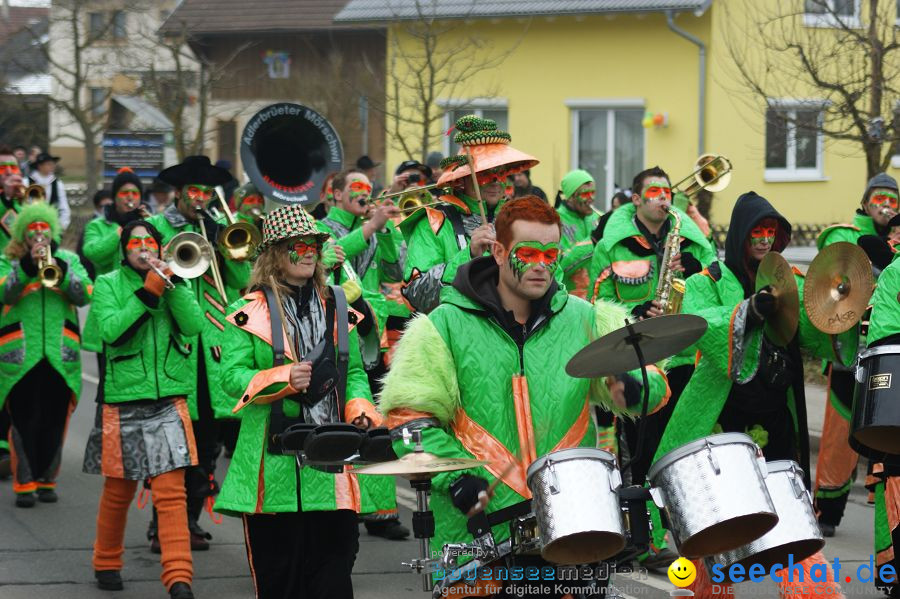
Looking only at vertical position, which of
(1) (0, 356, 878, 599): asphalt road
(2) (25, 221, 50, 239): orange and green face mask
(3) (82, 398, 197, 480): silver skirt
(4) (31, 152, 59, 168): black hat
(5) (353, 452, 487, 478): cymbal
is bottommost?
(1) (0, 356, 878, 599): asphalt road

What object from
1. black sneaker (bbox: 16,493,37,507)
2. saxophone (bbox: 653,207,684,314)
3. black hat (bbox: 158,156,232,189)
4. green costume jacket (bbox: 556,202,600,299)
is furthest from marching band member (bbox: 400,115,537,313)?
black sneaker (bbox: 16,493,37,507)

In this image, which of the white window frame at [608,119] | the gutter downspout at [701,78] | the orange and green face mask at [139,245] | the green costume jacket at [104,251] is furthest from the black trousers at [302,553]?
the white window frame at [608,119]

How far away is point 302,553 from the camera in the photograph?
5746 millimetres

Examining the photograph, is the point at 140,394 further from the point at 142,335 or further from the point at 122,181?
the point at 122,181

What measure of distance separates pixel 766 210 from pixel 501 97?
21.3 m

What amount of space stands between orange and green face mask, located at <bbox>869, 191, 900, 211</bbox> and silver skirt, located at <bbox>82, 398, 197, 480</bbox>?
4787 mm

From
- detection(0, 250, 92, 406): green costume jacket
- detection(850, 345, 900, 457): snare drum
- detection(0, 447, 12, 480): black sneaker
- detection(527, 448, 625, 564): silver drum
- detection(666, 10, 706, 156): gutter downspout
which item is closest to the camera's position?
detection(527, 448, 625, 564): silver drum

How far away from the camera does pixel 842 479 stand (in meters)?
8.23

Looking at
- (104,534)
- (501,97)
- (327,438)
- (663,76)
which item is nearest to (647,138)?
(663,76)

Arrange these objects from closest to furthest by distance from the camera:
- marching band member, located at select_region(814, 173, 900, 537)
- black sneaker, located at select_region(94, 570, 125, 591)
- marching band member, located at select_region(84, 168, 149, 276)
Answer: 1. black sneaker, located at select_region(94, 570, 125, 591)
2. marching band member, located at select_region(814, 173, 900, 537)
3. marching band member, located at select_region(84, 168, 149, 276)

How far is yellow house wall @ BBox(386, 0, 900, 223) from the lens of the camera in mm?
25359

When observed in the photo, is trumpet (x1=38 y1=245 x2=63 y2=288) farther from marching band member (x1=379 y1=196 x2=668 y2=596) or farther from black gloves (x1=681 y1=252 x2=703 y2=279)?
marching band member (x1=379 y1=196 x2=668 y2=596)

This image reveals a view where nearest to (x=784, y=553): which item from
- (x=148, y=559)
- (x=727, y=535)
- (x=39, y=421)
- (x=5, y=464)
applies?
(x=727, y=535)

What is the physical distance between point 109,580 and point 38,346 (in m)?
2.83
